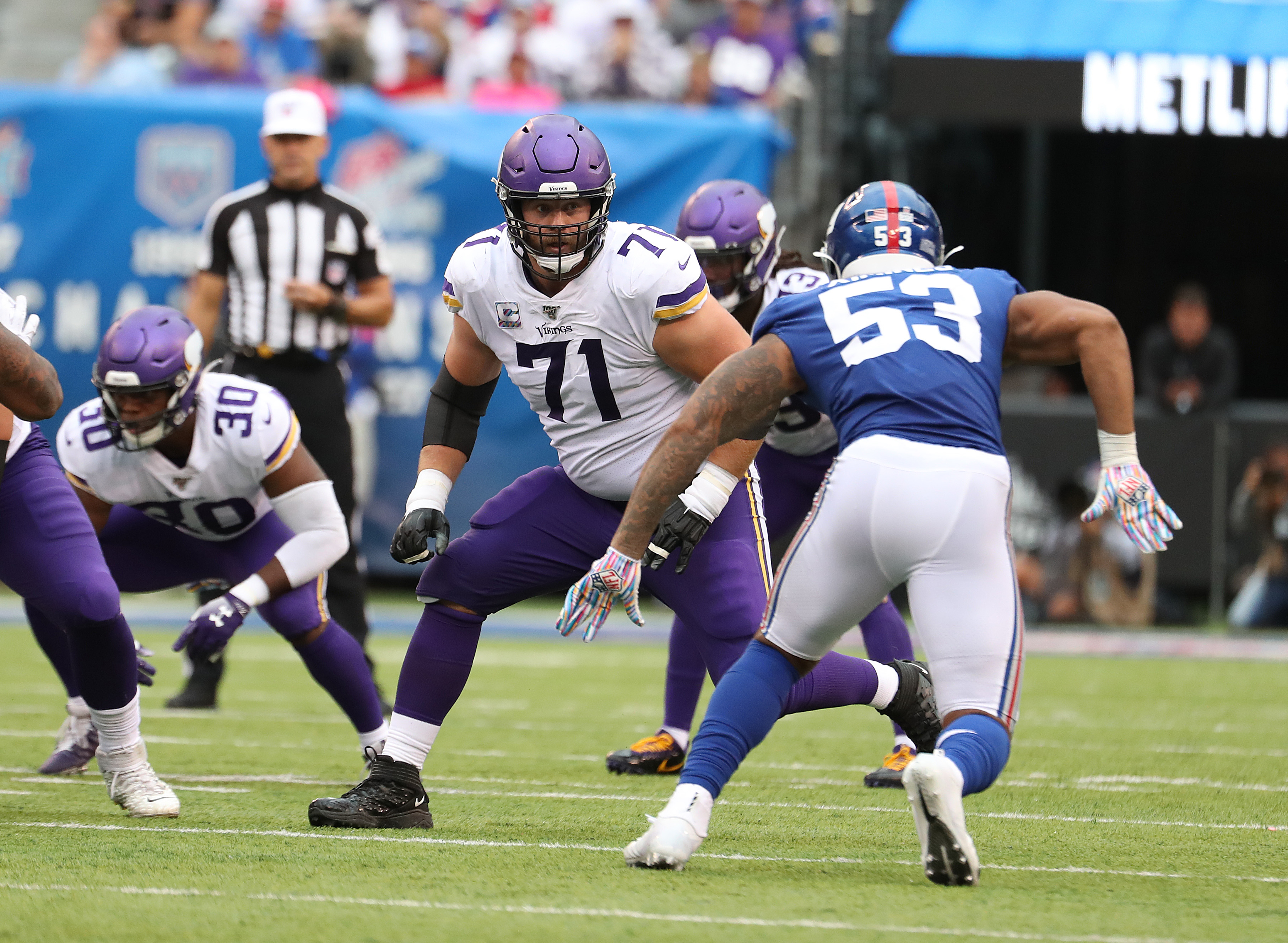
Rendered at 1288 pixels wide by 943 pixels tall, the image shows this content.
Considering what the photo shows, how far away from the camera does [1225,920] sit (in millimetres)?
3203

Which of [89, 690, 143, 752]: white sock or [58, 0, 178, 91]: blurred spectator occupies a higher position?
[58, 0, 178, 91]: blurred spectator

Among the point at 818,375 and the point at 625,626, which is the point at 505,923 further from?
the point at 625,626

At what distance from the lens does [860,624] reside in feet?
17.4

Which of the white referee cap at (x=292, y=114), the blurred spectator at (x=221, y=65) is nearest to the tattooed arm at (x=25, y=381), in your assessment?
the white referee cap at (x=292, y=114)

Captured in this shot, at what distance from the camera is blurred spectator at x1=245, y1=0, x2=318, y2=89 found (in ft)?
41.9

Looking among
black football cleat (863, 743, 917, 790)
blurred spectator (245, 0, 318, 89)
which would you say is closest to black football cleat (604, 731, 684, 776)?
black football cleat (863, 743, 917, 790)

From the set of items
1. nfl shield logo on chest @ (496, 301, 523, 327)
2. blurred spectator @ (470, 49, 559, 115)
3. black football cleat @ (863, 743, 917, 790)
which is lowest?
black football cleat @ (863, 743, 917, 790)

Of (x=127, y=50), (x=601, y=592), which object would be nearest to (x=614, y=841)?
(x=601, y=592)

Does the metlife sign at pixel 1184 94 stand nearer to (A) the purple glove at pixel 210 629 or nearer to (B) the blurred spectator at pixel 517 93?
(B) the blurred spectator at pixel 517 93

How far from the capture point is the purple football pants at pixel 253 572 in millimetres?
4965

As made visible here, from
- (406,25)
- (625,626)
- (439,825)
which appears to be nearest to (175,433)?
(439,825)

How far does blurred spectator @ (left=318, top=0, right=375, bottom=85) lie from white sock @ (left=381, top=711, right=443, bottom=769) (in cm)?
877

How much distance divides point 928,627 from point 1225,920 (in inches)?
29.6

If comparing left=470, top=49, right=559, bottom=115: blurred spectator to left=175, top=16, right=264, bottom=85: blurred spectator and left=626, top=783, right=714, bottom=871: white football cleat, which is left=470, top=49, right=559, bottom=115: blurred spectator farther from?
left=626, top=783, right=714, bottom=871: white football cleat
